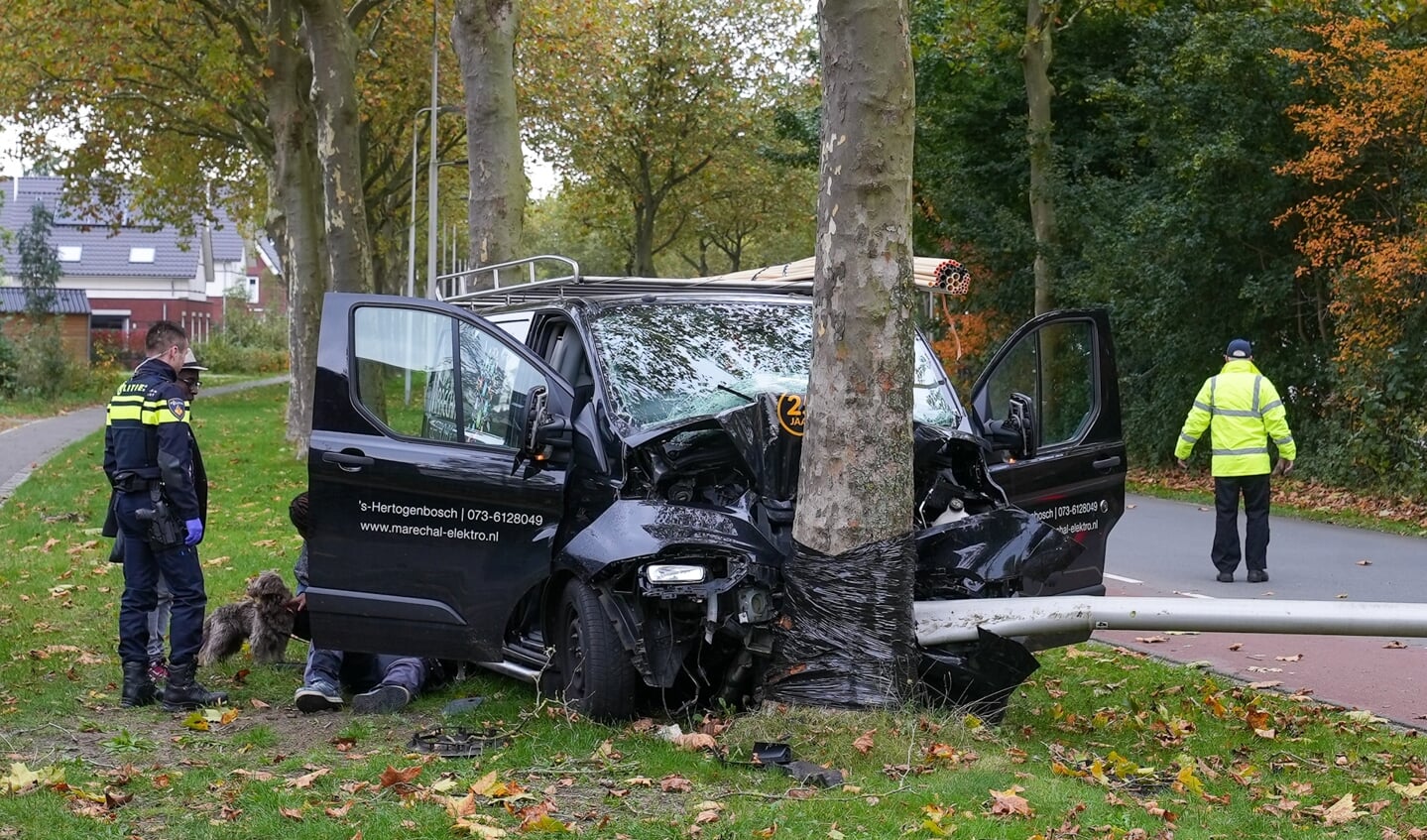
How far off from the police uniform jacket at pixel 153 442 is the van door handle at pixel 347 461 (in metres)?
0.87

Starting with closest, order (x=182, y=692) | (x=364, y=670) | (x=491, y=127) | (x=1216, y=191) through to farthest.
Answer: (x=182, y=692) < (x=364, y=670) < (x=491, y=127) < (x=1216, y=191)

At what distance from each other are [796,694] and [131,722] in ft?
10.6

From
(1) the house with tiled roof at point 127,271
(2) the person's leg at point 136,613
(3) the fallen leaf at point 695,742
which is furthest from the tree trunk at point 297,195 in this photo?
(1) the house with tiled roof at point 127,271

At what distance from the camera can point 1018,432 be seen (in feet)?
27.0

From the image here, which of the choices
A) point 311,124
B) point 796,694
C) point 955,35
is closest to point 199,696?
point 796,694

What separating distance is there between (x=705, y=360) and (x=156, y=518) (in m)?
2.83

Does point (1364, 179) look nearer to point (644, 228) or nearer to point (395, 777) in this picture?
point (395, 777)

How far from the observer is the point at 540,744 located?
6.57m

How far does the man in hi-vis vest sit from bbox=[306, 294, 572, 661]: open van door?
22.9 feet

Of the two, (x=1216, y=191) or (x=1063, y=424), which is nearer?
(x=1063, y=424)

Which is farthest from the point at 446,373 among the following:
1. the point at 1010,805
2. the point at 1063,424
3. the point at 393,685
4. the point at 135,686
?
the point at 1010,805

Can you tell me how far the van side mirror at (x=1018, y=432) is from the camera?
8.23m

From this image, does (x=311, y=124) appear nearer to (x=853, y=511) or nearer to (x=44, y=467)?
(x=44, y=467)

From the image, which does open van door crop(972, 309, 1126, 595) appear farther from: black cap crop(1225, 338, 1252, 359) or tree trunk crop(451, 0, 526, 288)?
tree trunk crop(451, 0, 526, 288)
